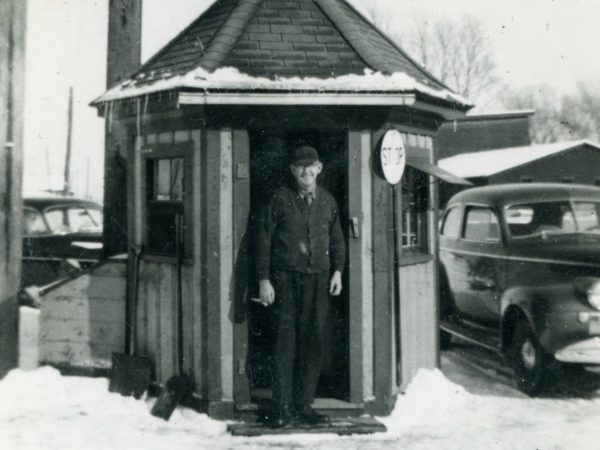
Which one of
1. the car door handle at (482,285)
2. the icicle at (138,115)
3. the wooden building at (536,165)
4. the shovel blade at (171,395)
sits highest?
the wooden building at (536,165)

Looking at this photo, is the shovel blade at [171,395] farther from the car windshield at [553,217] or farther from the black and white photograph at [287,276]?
the car windshield at [553,217]

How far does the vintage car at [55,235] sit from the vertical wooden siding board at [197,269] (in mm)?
4921

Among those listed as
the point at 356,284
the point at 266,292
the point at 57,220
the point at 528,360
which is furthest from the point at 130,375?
the point at 57,220

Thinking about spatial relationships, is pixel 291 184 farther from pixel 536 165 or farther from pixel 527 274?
pixel 536 165

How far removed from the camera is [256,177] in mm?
7016

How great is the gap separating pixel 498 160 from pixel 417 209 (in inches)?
937

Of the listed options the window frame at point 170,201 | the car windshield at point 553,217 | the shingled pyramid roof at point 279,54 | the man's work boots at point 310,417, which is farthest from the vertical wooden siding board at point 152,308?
the car windshield at point 553,217

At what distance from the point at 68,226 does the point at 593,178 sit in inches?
949

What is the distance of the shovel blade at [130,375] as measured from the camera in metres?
6.67

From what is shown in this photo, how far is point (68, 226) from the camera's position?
12.7 metres

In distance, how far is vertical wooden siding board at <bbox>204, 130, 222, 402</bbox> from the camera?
6.08m

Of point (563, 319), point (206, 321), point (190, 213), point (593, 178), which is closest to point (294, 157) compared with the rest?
point (190, 213)

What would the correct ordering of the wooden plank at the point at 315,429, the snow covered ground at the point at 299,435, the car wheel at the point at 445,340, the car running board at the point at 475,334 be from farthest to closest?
the car wheel at the point at 445,340
the car running board at the point at 475,334
the wooden plank at the point at 315,429
the snow covered ground at the point at 299,435

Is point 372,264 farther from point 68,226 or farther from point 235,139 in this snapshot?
point 68,226
